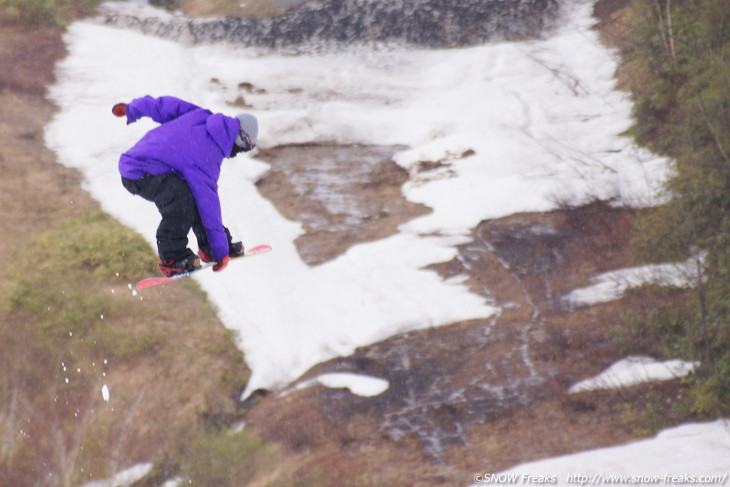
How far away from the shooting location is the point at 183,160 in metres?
6.70

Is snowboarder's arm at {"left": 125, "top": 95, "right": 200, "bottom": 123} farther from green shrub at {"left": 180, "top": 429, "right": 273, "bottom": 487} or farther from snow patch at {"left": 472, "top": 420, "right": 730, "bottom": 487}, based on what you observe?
snow patch at {"left": 472, "top": 420, "right": 730, "bottom": 487}

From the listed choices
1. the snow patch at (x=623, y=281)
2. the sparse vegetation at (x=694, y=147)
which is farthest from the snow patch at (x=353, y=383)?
the sparse vegetation at (x=694, y=147)

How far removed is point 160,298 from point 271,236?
95.1 inches

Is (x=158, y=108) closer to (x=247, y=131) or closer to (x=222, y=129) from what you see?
(x=222, y=129)

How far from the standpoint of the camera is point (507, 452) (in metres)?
7.92

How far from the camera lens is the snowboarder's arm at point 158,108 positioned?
703 cm

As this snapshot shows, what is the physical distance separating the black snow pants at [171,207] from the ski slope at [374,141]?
8.39 ft

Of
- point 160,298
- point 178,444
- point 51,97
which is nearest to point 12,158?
point 51,97

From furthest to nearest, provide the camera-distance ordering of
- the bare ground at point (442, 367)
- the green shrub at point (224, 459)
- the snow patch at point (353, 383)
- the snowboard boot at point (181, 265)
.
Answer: the snow patch at point (353, 383) < the bare ground at point (442, 367) < the green shrub at point (224, 459) < the snowboard boot at point (181, 265)

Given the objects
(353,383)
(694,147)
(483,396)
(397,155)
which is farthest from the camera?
(397,155)

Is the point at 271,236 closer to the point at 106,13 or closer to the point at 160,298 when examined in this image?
the point at 160,298

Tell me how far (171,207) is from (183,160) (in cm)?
55

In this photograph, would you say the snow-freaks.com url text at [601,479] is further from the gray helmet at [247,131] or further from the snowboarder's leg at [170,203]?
the gray helmet at [247,131]

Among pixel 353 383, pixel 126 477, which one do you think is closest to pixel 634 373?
pixel 353 383
